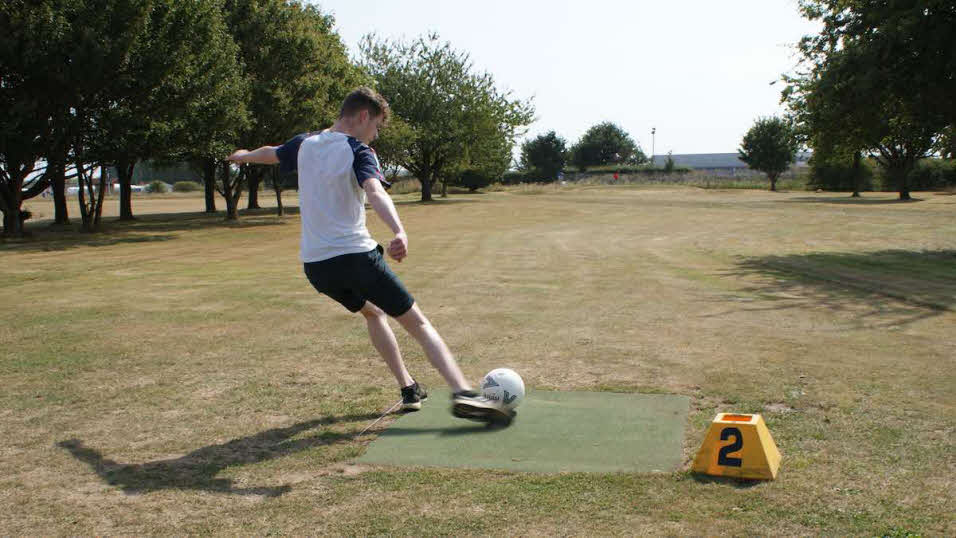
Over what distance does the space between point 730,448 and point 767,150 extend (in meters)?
76.4

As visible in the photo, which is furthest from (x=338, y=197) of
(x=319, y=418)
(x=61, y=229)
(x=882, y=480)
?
(x=61, y=229)

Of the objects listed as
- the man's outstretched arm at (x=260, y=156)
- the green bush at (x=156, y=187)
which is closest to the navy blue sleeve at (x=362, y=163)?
the man's outstretched arm at (x=260, y=156)

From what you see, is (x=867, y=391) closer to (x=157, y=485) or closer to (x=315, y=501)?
(x=315, y=501)

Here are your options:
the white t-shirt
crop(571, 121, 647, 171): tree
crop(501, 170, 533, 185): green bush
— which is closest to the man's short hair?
the white t-shirt

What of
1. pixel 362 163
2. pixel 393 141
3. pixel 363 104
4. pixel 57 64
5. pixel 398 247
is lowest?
pixel 398 247

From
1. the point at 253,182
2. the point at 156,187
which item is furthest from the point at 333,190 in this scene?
the point at 156,187

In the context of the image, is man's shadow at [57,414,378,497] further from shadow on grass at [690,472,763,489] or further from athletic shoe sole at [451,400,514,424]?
shadow on grass at [690,472,763,489]

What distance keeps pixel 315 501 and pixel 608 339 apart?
4892 millimetres

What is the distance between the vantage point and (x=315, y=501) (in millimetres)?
4160

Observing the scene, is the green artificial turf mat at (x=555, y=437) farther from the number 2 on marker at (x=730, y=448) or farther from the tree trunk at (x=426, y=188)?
the tree trunk at (x=426, y=188)

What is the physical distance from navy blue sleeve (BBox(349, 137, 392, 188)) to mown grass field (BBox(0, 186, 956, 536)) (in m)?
1.75

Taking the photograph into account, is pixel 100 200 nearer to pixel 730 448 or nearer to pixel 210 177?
pixel 210 177

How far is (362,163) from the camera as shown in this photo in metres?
4.89

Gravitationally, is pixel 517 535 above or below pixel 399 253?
below
